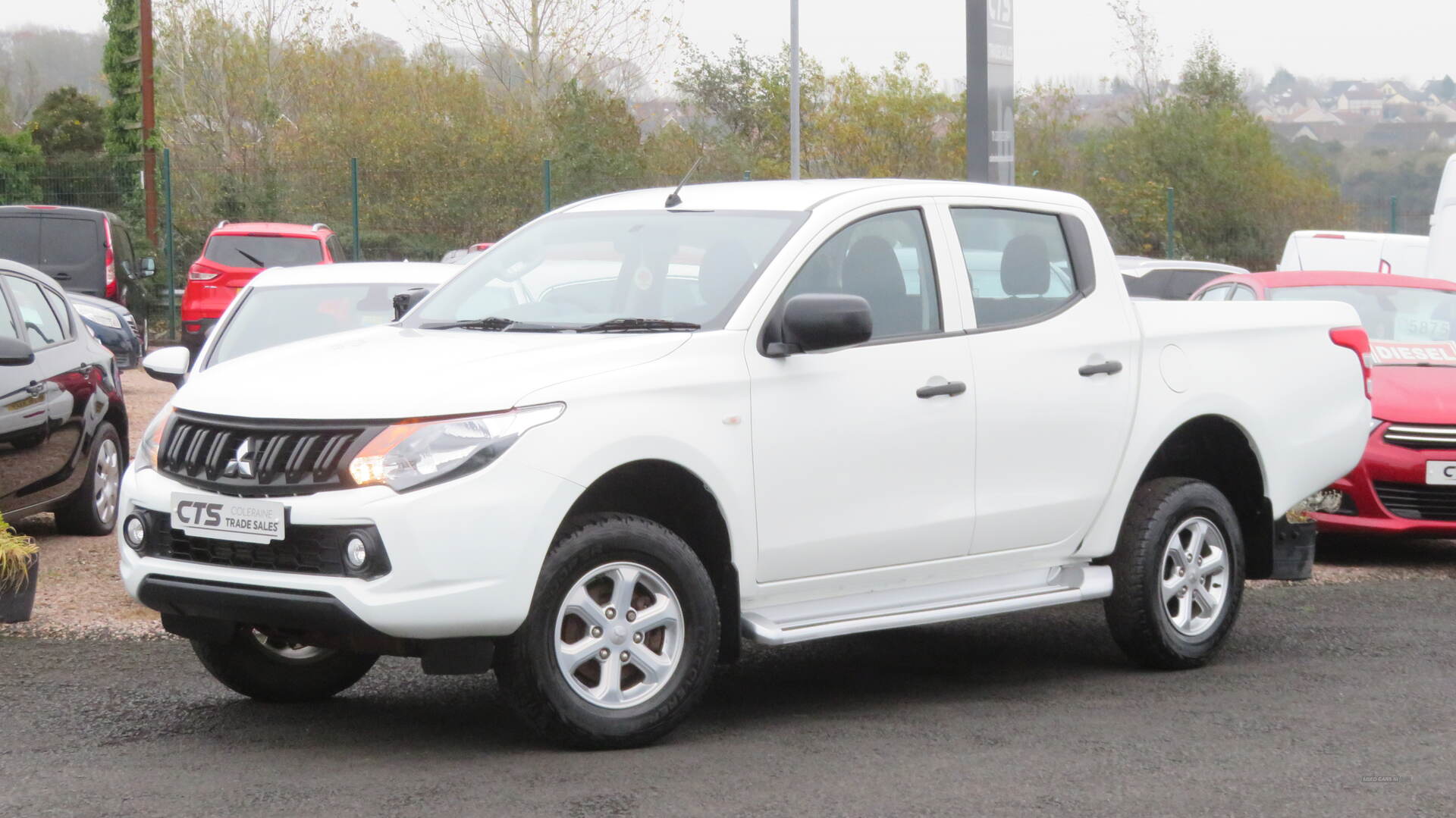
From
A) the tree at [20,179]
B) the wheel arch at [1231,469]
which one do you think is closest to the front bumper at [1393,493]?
the wheel arch at [1231,469]

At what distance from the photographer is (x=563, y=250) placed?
22.1ft

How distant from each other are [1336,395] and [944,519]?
234 centimetres

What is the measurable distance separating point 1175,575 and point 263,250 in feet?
57.3

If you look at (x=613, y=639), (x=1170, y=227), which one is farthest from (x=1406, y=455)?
(x=1170, y=227)

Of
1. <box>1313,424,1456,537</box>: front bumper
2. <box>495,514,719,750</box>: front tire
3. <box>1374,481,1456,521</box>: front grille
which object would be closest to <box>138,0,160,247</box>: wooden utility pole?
<box>1313,424,1456,537</box>: front bumper

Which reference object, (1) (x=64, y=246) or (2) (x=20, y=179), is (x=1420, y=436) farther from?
(2) (x=20, y=179)

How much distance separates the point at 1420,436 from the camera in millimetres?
9914

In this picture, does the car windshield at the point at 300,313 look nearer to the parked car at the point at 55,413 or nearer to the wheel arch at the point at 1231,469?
the parked car at the point at 55,413

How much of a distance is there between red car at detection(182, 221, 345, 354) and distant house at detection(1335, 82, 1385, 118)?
85.3 metres

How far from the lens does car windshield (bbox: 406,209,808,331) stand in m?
6.14

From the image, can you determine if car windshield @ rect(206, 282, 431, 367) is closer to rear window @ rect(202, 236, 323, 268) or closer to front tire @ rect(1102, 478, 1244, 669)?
front tire @ rect(1102, 478, 1244, 669)

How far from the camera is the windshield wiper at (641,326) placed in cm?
597

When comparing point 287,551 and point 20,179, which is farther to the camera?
point 20,179

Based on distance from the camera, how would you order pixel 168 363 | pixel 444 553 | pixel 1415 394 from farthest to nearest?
pixel 1415 394 → pixel 168 363 → pixel 444 553
